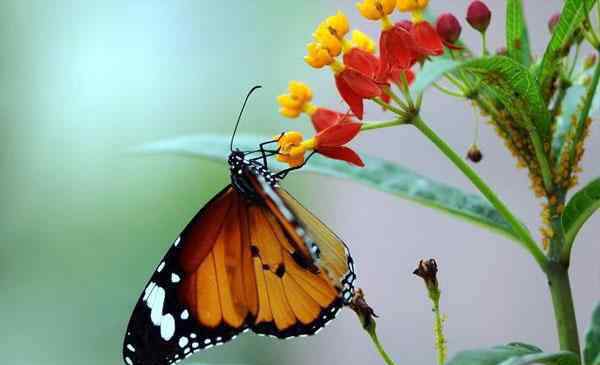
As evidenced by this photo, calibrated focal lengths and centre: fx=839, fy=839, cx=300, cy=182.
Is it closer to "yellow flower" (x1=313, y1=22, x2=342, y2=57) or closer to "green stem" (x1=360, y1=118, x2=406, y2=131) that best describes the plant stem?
"green stem" (x1=360, y1=118, x2=406, y2=131)

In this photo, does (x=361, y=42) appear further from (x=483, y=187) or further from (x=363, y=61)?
(x=483, y=187)

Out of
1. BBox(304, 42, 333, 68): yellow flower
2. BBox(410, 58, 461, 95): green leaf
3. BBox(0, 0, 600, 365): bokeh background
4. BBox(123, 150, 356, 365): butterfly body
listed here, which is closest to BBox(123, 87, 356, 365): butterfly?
BBox(123, 150, 356, 365): butterfly body

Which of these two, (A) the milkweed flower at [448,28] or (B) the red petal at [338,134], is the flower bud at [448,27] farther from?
(B) the red petal at [338,134]

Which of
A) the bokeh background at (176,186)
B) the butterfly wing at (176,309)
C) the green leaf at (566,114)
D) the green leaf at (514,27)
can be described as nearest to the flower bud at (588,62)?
the green leaf at (566,114)

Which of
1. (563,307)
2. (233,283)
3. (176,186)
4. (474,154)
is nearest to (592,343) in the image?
(563,307)

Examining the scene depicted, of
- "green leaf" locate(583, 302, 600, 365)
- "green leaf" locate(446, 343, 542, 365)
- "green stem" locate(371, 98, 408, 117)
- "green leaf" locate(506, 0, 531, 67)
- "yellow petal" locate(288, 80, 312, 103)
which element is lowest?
"green leaf" locate(583, 302, 600, 365)
